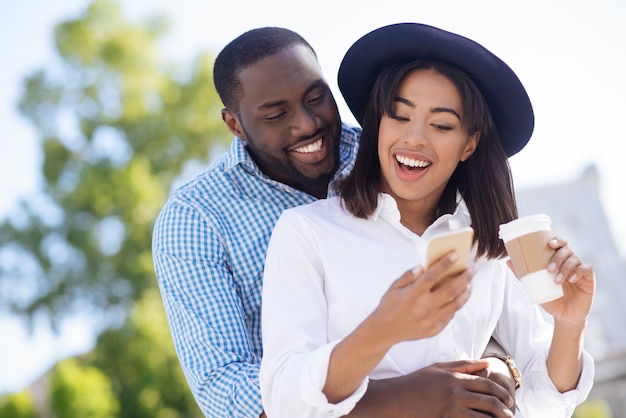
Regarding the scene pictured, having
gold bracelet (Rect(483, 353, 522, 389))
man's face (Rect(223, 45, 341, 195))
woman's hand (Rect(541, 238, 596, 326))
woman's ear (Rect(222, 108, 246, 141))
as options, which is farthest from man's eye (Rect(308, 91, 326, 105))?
woman's hand (Rect(541, 238, 596, 326))

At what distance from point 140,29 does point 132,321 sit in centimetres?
830

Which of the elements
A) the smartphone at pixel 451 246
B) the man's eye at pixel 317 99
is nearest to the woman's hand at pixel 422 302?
the smartphone at pixel 451 246

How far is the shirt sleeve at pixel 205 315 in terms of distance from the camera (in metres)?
3.00

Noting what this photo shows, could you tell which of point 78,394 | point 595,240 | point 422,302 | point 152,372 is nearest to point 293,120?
point 422,302

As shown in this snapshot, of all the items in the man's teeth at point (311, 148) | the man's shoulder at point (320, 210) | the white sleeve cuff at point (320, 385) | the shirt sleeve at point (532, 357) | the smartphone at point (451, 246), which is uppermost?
the man's teeth at point (311, 148)

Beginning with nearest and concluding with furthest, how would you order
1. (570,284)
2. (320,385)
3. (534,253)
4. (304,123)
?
(320,385)
(534,253)
(570,284)
(304,123)

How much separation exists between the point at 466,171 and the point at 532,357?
0.69 m

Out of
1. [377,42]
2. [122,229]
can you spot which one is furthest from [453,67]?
[122,229]

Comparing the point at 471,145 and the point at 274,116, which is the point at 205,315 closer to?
the point at 274,116

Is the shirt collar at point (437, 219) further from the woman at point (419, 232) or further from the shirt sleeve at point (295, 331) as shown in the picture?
the shirt sleeve at point (295, 331)

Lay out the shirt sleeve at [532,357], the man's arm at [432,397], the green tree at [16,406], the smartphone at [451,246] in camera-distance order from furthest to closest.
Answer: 1. the green tree at [16,406]
2. the shirt sleeve at [532,357]
3. the man's arm at [432,397]
4. the smartphone at [451,246]

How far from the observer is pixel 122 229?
2219 centimetres

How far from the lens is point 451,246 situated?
2.00m

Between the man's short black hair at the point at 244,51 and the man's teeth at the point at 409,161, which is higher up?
the man's short black hair at the point at 244,51
